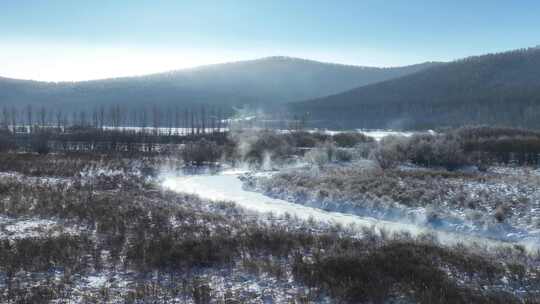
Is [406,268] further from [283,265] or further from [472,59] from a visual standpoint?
[472,59]

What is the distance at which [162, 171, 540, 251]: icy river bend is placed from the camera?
58.1 feet

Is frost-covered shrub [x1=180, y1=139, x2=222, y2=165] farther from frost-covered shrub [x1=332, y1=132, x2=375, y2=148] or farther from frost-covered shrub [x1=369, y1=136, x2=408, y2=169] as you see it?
frost-covered shrub [x1=332, y1=132, x2=375, y2=148]

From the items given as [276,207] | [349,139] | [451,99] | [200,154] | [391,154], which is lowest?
[276,207]

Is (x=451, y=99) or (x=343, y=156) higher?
(x=451, y=99)

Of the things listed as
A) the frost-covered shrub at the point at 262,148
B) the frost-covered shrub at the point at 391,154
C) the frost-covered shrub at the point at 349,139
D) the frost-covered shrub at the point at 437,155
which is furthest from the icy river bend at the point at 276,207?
the frost-covered shrub at the point at 349,139

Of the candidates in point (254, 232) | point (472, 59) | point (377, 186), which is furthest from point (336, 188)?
point (472, 59)

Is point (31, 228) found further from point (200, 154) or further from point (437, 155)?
point (437, 155)

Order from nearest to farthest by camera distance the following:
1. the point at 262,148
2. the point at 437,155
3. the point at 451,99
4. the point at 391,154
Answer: the point at 391,154 < the point at 437,155 < the point at 262,148 < the point at 451,99

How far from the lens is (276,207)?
24.9m

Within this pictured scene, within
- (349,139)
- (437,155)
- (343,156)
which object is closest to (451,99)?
(349,139)

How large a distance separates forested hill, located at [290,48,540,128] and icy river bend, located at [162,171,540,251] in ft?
263

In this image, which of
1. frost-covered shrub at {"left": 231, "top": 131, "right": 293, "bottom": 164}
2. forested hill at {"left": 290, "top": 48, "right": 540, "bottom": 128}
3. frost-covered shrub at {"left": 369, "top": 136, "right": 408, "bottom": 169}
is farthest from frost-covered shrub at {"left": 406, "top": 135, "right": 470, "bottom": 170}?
forested hill at {"left": 290, "top": 48, "right": 540, "bottom": 128}

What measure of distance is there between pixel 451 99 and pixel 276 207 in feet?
365

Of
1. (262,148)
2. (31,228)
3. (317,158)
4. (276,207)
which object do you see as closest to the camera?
(31,228)
